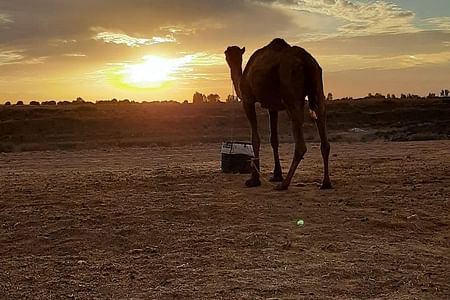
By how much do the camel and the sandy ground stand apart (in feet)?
2.07

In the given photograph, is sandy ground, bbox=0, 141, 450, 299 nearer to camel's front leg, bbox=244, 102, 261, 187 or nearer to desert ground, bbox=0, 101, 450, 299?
desert ground, bbox=0, 101, 450, 299

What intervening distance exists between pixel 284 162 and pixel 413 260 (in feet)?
30.5

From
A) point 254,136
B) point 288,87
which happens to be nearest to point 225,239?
point 288,87

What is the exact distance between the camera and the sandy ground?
498 cm

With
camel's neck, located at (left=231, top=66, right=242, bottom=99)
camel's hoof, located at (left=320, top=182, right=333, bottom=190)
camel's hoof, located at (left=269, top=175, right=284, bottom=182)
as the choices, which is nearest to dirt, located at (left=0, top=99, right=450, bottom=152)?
camel's neck, located at (left=231, top=66, right=242, bottom=99)

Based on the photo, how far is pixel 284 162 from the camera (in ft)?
48.9

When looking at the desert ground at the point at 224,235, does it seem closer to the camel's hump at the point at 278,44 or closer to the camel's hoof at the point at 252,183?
the camel's hoof at the point at 252,183

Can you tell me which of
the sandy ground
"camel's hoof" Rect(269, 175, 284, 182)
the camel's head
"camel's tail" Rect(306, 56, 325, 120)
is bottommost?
the sandy ground

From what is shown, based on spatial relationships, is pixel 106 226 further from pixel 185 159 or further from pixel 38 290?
pixel 185 159

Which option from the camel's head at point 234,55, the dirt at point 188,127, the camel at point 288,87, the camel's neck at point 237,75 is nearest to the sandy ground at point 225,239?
the camel at point 288,87

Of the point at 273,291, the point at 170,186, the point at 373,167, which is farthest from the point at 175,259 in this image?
the point at 373,167

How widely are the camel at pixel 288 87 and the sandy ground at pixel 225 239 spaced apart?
0.63 m

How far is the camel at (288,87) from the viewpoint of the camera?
9.68 metres

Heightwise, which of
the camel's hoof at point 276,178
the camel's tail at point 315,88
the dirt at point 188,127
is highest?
the camel's tail at point 315,88
